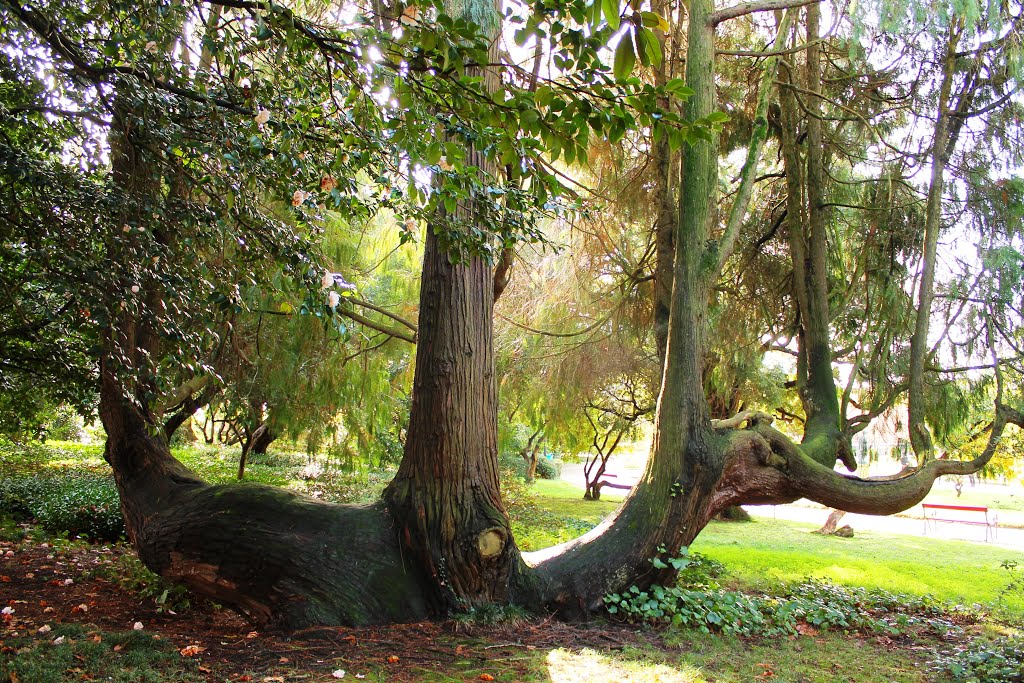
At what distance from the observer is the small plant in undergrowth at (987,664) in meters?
3.93

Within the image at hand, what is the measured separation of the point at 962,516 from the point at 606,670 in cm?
2168

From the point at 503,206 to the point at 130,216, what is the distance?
184 centimetres

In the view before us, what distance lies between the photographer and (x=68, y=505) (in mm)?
8008

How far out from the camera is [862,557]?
10.5 m

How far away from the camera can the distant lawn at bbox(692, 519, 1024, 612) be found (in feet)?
24.8

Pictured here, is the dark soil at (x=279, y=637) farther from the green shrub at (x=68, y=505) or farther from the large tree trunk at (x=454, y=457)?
the green shrub at (x=68, y=505)

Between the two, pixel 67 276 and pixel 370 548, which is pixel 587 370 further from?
pixel 67 276

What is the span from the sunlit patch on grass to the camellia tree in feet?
2.33

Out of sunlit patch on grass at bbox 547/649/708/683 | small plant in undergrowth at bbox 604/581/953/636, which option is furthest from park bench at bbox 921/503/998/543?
sunlit patch on grass at bbox 547/649/708/683

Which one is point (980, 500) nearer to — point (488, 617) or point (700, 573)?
point (700, 573)

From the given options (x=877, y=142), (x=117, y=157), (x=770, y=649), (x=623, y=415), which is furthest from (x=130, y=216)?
(x=623, y=415)

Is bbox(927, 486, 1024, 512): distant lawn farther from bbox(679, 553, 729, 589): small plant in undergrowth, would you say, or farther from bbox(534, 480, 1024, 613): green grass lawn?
bbox(679, 553, 729, 589): small plant in undergrowth

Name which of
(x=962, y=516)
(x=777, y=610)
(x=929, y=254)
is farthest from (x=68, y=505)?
(x=962, y=516)

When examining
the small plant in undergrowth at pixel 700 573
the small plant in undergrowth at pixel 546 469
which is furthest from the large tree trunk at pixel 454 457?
the small plant in undergrowth at pixel 546 469
